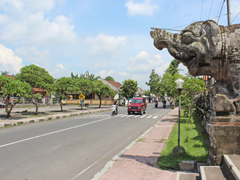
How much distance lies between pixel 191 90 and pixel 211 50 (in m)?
9.15

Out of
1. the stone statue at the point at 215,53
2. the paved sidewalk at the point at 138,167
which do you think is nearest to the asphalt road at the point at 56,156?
the paved sidewalk at the point at 138,167

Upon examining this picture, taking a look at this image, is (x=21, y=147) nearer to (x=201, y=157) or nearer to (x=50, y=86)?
(x=201, y=157)

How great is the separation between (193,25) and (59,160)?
18.6ft

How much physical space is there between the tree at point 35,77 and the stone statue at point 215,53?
693 inches

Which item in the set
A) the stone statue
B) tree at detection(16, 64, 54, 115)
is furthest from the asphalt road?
tree at detection(16, 64, 54, 115)

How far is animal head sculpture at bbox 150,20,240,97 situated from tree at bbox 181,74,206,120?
8.51 metres

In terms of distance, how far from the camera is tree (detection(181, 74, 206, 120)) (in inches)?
516

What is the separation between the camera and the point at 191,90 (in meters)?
13.3

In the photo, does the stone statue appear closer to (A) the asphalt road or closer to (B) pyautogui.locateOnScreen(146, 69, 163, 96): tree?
(A) the asphalt road

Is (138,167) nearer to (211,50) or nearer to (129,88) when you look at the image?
(211,50)

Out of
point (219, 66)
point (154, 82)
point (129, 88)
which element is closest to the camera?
point (219, 66)

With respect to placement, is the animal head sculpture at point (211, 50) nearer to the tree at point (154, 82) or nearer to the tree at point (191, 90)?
the tree at point (191, 90)

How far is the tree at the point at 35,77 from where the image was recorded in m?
19.5

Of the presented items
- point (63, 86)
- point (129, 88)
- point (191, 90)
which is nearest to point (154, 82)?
point (129, 88)
